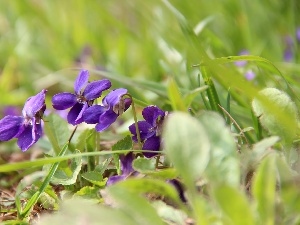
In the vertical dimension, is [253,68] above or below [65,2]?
below

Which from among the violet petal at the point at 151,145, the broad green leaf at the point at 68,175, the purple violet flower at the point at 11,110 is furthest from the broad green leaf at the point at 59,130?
the purple violet flower at the point at 11,110

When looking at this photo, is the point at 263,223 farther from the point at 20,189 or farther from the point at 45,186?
the point at 20,189

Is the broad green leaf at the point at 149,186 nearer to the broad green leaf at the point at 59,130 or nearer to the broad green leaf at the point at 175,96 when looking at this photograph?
the broad green leaf at the point at 175,96

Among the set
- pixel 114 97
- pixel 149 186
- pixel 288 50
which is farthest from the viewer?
pixel 288 50

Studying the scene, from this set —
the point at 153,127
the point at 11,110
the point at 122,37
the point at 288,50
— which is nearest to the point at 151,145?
the point at 153,127

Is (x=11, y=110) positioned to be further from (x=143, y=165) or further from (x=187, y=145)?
(x=187, y=145)

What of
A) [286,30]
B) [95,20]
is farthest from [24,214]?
[95,20]
